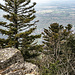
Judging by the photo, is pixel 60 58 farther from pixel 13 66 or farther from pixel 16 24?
pixel 16 24

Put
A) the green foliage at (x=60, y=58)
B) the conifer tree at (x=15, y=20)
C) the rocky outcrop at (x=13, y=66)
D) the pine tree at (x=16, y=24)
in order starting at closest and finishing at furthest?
the green foliage at (x=60, y=58)
the rocky outcrop at (x=13, y=66)
the conifer tree at (x=15, y=20)
the pine tree at (x=16, y=24)

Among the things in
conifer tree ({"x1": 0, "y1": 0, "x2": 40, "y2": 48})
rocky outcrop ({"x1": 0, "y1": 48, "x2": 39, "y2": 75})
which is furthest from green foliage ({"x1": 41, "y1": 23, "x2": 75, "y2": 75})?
conifer tree ({"x1": 0, "y1": 0, "x2": 40, "y2": 48})

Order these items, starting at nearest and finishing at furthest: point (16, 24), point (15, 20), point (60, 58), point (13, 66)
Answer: point (60, 58) → point (13, 66) → point (15, 20) → point (16, 24)

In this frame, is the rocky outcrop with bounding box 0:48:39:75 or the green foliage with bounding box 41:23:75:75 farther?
the rocky outcrop with bounding box 0:48:39:75

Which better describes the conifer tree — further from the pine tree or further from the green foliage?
the green foliage

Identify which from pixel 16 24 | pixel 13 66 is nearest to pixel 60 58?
pixel 13 66

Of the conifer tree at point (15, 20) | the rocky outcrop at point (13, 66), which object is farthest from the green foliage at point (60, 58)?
the conifer tree at point (15, 20)

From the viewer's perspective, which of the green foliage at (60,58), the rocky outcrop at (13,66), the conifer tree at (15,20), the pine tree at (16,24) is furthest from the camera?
the pine tree at (16,24)

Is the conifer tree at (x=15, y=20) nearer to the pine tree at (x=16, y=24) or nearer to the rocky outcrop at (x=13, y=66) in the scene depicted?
the pine tree at (x=16, y=24)

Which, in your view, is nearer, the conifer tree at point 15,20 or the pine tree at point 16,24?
the conifer tree at point 15,20
